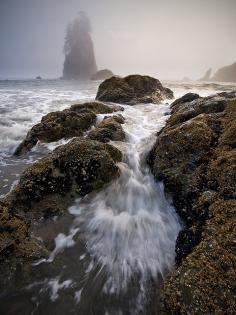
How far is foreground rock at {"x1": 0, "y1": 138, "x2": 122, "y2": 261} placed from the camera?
4777mm

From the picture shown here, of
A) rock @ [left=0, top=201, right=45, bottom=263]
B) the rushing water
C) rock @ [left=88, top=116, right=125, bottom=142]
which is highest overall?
rock @ [left=88, top=116, right=125, bottom=142]

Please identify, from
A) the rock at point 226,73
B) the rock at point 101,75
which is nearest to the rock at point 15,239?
the rock at point 101,75

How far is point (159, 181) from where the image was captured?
546cm

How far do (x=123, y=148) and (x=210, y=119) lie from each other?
8.55ft

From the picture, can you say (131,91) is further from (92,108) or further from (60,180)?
(60,180)

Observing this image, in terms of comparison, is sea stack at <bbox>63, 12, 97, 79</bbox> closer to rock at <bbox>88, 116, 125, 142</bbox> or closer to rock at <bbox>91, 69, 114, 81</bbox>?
Result: rock at <bbox>91, 69, 114, 81</bbox>

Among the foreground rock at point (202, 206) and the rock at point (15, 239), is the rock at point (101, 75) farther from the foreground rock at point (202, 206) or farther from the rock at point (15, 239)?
the rock at point (15, 239)

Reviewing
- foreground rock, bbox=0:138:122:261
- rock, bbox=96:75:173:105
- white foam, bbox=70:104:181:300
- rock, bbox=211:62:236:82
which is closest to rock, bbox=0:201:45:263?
foreground rock, bbox=0:138:122:261

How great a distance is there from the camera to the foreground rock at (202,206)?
2670 millimetres

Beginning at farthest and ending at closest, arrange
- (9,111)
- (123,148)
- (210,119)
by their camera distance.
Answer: (9,111) < (123,148) < (210,119)

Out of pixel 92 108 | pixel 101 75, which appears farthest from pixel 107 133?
pixel 101 75

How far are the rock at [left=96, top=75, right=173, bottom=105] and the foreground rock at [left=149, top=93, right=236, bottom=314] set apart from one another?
37.3 ft

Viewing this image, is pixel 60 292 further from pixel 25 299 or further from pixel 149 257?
pixel 149 257

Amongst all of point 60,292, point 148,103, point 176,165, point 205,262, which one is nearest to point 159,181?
point 176,165
